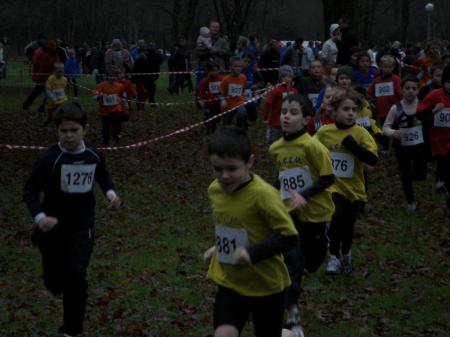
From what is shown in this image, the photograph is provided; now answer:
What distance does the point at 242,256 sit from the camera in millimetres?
4387

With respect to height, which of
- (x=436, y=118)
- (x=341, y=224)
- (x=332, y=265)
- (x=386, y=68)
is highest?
(x=386, y=68)

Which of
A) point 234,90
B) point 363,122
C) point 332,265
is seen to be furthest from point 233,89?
point 332,265

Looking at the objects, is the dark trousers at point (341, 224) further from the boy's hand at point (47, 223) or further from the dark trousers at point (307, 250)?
the boy's hand at point (47, 223)

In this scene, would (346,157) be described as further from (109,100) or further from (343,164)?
(109,100)

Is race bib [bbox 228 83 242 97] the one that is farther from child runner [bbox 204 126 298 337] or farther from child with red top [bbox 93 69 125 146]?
child runner [bbox 204 126 298 337]

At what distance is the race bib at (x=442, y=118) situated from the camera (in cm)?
1013

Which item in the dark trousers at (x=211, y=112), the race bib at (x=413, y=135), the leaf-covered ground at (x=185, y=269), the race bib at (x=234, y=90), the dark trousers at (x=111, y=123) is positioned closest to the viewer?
the leaf-covered ground at (x=185, y=269)

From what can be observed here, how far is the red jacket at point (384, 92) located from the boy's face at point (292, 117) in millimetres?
7467

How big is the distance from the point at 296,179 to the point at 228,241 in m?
1.93

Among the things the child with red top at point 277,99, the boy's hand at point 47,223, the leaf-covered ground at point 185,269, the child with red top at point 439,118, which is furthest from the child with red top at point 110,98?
the boy's hand at point 47,223

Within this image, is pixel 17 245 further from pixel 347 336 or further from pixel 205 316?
pixel 347 336

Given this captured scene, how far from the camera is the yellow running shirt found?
4.59m

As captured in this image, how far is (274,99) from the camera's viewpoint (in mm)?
13320

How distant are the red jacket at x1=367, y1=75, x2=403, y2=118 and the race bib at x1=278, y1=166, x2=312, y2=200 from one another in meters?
7.45
